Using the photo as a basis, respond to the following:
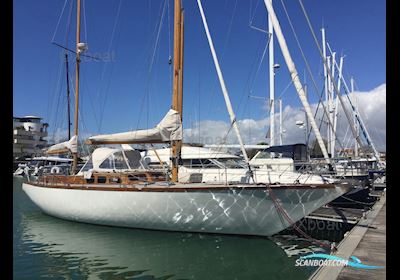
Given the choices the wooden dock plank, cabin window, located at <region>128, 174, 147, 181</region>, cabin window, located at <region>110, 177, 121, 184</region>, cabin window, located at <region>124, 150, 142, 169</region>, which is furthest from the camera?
cabin window, located at <region>124, 150, 142, 169</region>

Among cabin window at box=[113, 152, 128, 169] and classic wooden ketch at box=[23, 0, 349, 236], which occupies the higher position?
cabin window at box=[113, 152, 128, 169]

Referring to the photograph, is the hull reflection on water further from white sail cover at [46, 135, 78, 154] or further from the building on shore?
the building on shore

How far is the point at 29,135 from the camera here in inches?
3447

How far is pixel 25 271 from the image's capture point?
8.57 meters

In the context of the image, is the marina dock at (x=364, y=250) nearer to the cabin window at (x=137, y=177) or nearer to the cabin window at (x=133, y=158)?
the cabin window at (x=137, y=177)

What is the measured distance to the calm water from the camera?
27.5ft

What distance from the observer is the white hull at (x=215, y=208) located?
1073 cm

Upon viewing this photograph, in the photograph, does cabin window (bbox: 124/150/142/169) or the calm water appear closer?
the calm water

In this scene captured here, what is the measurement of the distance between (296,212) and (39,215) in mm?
12598

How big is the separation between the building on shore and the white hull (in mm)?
76251

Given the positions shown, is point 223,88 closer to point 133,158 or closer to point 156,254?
point 133,158

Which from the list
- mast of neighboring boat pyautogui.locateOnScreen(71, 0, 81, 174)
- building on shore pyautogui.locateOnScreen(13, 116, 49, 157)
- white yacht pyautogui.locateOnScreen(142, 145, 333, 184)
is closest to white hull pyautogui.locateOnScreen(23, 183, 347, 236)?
white yacht pyautogui.locateOnScreen(142, 145, 333, 184)

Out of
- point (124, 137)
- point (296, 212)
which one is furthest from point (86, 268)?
point (296, 212)
